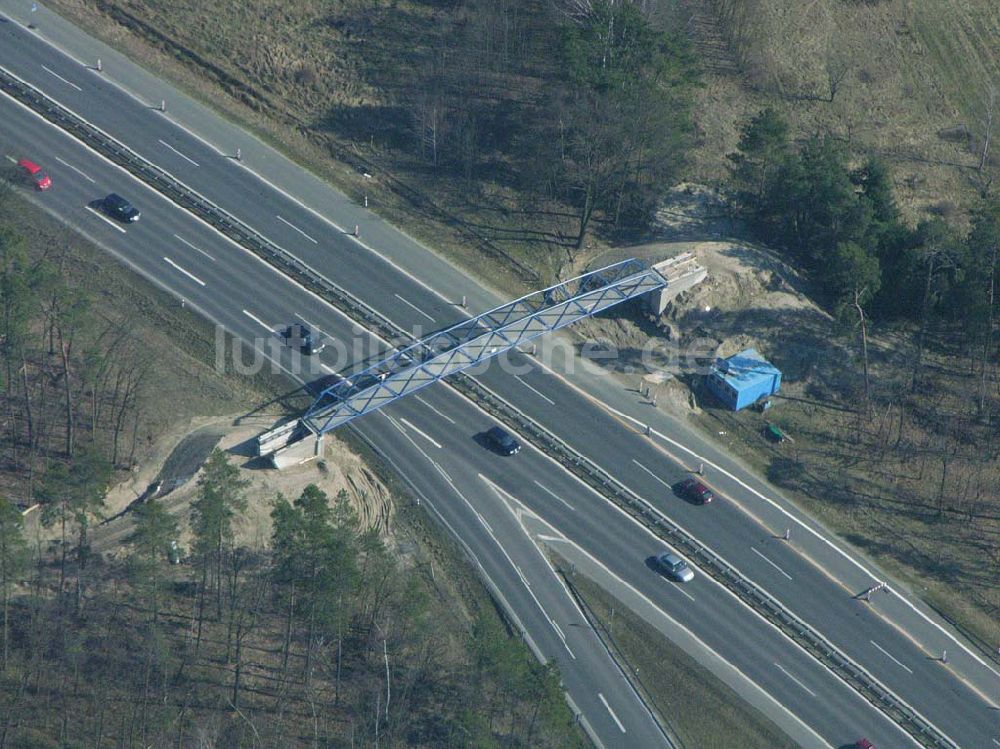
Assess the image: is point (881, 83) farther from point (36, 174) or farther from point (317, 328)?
point (36, 174)

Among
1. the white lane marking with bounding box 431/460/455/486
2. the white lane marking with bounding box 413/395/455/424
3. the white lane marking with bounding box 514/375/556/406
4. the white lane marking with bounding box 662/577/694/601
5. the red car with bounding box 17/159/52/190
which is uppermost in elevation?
the red car with bounding box 17/159/52/190

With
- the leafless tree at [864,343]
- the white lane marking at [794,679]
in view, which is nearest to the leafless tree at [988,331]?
the leafless tree at [864,343]

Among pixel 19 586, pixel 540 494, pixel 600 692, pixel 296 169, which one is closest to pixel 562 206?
pixel 296 169

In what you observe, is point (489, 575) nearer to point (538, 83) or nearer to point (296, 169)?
point (296, 169)

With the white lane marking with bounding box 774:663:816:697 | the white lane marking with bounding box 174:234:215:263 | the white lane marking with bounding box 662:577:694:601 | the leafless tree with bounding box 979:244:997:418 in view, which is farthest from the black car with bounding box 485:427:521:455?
the leafless tree with bounding box 979:244:997:418

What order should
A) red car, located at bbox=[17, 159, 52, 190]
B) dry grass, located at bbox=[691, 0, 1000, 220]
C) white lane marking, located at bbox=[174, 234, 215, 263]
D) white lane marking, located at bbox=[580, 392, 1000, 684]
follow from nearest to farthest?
white lane marking, located at bbox=[580, 392, 1000, 684] → white lane marking, located at bbox=[174, 234, 215, 263] → red car, located at bbox=[17, 159, 52, 190] → dry grass, located at bbox=[691, 0, 1000, 220]

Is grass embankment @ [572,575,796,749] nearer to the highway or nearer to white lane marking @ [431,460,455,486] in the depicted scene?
the highway

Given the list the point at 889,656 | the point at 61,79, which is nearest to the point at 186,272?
the point at 61,79
